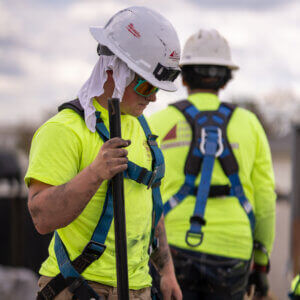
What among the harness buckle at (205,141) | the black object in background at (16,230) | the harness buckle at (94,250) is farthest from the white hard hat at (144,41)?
the black object in background at (16,230)

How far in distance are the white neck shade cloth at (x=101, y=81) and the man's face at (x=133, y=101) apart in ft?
0.08

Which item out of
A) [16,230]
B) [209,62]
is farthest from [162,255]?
[16,230]

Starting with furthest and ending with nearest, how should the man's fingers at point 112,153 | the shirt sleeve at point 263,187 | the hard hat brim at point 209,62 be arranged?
the hard hat brim at point 209,62, the shirt sleeve at point 263,187, the man's fingers at point 112,153

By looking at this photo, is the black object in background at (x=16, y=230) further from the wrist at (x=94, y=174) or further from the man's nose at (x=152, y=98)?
the wrist at (x=94, y=174)

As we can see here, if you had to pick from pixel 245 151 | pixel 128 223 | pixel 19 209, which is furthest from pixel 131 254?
pixel 19 209

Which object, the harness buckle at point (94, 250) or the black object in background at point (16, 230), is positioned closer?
the harness buckle at point (94, 250)

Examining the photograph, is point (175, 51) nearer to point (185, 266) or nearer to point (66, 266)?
point (66, 266)

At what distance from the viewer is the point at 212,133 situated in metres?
3.26

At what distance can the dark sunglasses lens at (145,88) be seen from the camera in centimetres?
216

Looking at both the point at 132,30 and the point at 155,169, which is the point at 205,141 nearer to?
the point at 155,169

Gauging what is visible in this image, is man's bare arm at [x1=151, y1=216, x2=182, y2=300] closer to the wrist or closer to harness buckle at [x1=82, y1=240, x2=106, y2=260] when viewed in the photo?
harness buckle at [x1=82, y1=240, x2=106, y2=260]

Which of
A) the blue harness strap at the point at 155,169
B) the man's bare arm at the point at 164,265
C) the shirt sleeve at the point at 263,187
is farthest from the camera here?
the shirt sleeve at the point at 263,187

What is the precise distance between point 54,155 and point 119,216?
34 cm

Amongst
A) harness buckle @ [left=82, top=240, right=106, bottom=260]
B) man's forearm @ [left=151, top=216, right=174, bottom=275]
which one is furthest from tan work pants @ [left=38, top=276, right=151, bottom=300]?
man's forearm @ [left=151, top=216, right=174, bottom=275]
